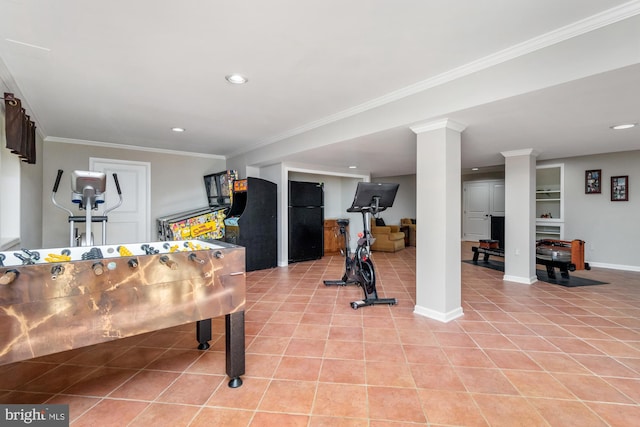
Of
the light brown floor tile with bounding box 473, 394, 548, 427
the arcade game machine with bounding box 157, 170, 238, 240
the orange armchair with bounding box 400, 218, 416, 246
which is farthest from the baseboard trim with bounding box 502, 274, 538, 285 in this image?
the arcade game machine with bounding box 157, 170, 238, 240

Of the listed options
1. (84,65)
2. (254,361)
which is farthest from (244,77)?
(254,361)

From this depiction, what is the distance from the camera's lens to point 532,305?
138 inches

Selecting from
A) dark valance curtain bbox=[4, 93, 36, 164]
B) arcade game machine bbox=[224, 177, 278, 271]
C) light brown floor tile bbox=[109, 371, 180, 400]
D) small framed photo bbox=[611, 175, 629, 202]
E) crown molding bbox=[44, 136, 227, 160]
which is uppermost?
crown molding bbox=[44, 136, 227, 160]

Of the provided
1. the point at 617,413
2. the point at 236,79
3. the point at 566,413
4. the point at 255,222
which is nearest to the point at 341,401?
the point at 566,413

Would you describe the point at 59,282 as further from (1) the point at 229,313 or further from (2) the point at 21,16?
(2) the point at 21,16

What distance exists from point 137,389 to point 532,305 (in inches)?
166

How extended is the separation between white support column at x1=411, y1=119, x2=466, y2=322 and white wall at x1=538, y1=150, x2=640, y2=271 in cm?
488

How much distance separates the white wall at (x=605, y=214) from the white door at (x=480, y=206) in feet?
9.45

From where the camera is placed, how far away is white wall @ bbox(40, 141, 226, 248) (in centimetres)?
491

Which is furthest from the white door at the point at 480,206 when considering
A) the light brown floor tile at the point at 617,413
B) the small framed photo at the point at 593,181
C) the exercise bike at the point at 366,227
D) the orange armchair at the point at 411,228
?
the light brown floor tile at the point at 617,413

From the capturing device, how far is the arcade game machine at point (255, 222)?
17.0 ft

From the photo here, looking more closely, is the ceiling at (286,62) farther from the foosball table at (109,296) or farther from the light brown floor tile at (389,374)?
the light brown floor tile at (389,374)

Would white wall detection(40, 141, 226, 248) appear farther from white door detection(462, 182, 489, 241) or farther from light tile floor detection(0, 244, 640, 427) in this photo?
white door detection(462, 182, 489, 241)

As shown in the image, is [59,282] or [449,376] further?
[449,376]
